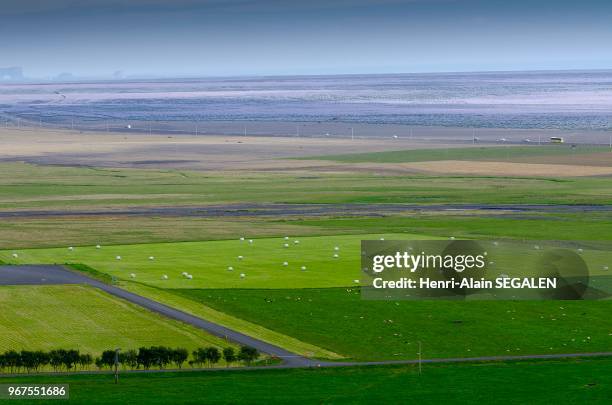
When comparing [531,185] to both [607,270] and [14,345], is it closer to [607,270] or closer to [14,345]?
[607,270]

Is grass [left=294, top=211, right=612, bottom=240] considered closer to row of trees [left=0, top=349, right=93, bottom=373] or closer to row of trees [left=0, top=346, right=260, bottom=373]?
row of trees [left=0, top=346, right=260, bottom=373]

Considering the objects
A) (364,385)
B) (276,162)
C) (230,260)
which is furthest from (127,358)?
(276,162)

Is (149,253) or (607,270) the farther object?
(149,253)

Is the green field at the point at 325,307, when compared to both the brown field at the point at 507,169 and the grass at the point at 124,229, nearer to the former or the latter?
the grass at the point at 124,229

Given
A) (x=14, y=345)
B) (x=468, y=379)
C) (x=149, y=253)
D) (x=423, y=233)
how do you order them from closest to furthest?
1. (x=468, y=379)
2. (x=14, y=345)
3. (x=149, y=253)
4. (x=423, y=233)

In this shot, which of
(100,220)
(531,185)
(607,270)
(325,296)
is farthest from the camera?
(531,185)

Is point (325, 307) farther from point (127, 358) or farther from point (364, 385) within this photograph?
point (364, 385)

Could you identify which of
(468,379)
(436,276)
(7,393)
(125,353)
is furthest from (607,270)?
(7,393)
